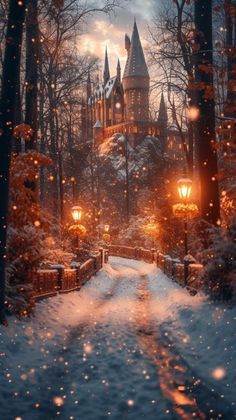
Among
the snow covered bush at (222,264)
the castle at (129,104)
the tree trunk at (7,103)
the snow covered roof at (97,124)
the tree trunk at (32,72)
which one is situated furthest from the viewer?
the snow covered roof at (97,124)

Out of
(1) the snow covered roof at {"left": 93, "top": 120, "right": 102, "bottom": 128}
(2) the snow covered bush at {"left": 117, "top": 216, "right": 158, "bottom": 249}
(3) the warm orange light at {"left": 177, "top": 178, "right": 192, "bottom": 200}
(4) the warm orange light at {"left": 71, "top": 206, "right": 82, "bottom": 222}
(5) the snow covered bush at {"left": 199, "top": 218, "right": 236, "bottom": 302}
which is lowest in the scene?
(2) the snow covered bush at {"left": 117, "top": 216, "right": 158, "bottom": 249}

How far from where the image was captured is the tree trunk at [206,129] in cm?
1194

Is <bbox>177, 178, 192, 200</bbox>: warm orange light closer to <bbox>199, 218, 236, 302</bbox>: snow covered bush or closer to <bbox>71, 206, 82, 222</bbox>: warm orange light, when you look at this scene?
<bbox>199, 218, 236, 302</bbox>: snow covered bush

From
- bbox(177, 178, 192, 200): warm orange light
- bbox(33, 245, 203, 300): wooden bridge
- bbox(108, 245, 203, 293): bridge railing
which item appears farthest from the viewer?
bbox(177, 178, 192, 200): warm orange light

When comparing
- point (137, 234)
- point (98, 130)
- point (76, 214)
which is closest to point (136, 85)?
point (98, 130)

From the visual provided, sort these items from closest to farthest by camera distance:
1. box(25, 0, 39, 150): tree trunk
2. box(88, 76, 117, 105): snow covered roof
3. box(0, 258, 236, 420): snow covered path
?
box(0, 258, 236, 420): snow covered path
box(25, 0, 39, 150): tree trunk
box(88, 76, 117, 105): snow covered roof

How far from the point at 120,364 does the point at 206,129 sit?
24.3 feet

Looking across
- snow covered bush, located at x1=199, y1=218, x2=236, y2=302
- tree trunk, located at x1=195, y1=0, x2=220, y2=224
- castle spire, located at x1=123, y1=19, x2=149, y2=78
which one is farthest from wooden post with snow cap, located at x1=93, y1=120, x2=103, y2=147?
snow covered bush, located at x1=199, y1=218, x2=236, y2=302

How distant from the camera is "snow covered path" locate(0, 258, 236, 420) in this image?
529 centimetres

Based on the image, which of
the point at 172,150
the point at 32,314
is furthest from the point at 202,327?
the point at 172,150

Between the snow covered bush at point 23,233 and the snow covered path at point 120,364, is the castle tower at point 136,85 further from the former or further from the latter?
the snow covered path at point 120,364

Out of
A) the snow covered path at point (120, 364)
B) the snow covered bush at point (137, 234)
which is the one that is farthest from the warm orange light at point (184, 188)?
the snow covered bush at point (137, 234)

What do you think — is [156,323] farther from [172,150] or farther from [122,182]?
[172,150]

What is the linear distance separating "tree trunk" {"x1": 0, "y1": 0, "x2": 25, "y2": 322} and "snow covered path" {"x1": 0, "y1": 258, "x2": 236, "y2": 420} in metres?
1.55
